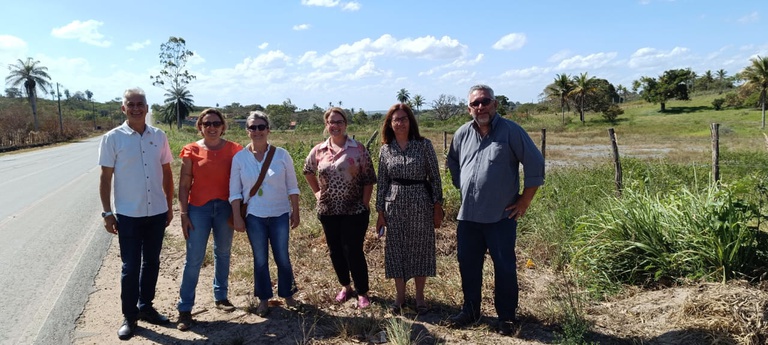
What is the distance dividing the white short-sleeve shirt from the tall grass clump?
3.69 m

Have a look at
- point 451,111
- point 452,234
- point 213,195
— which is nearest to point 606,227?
point 452,234

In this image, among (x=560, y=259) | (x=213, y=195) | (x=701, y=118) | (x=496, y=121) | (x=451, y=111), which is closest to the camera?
(x=496, y=121)

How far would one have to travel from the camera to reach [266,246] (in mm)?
3914

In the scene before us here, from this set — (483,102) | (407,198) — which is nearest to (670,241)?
(483,102)

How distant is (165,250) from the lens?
624 centimetres

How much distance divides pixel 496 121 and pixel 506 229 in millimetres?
763

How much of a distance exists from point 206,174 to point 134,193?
0.51 m

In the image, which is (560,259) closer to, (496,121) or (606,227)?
(606,227)

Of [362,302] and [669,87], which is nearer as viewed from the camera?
[362,302]

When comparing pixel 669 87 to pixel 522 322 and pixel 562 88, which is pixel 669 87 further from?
pixel 522 322

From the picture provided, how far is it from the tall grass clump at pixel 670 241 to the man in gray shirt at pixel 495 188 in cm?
123

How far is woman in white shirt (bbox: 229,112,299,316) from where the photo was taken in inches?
148

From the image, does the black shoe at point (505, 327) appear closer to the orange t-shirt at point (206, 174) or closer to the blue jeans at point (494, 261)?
the blue jeans at point (494, 261)

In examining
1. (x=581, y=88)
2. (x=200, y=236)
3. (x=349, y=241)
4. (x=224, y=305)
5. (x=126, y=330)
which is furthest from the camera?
(x=581, y=88)
